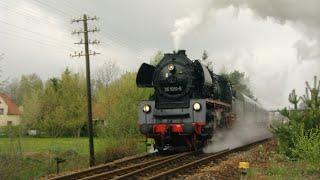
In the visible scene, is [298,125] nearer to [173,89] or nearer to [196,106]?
[196,106]

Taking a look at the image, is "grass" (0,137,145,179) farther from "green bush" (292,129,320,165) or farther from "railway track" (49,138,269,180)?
"green bush" (292,129,320,165)

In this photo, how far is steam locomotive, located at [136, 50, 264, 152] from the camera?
19.6 m

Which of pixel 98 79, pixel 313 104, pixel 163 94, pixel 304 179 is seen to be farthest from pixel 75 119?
pixel 304 179

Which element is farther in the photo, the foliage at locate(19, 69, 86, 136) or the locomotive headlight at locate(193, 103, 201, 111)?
the foliage at locate(19, 69, 86, 136)

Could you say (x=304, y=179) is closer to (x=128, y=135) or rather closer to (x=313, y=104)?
(x=313, y=104)

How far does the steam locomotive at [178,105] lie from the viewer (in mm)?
19641

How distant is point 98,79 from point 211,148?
66279mm

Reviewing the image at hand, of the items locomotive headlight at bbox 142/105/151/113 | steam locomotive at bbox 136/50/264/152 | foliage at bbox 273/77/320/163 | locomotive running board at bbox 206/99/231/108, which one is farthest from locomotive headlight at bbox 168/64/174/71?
foliage at bbox 273/77/320/163

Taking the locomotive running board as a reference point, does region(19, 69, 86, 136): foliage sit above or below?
above

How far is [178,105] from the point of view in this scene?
66.6ft

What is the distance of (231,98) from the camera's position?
2614 centimetres

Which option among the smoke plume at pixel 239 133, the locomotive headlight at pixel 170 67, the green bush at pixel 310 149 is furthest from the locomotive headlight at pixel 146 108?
the green bush at pixel 310 149

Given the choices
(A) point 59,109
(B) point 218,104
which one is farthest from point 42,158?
(A) point 59,109

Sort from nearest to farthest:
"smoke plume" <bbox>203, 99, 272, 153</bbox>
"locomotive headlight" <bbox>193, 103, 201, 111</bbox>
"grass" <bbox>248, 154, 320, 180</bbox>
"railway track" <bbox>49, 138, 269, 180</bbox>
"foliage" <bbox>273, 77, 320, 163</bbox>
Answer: "grass" <bbox>248, 154, 320, 180</bbox> < "railway track" <bbox>49, 138, 269, 180</bbox> < "foliage" <bbox>273, 77, 320, 163</bbox> < "locomotive headlight" <bbox>193, 103, 201, 111</bbox> < "smoke plume" <bbox>203, 99, 272, 153</bbox>
